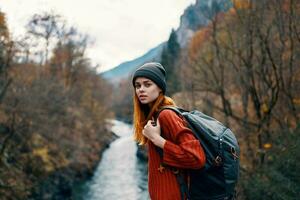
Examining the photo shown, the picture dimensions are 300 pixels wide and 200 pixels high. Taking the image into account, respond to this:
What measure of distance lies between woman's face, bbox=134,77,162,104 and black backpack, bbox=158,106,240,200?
28 cm

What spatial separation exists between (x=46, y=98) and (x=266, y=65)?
12.8 meters

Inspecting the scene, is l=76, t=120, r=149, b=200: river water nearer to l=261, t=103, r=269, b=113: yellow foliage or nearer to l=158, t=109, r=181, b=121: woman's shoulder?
l=261, t=103, r=269, b=113: yellow foliage

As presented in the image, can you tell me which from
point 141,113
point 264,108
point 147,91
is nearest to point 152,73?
point 147,91

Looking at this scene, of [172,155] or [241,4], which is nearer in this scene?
[172,155]

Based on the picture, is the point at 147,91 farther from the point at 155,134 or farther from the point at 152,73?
the point at 155,134

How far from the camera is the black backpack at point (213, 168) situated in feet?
8.27

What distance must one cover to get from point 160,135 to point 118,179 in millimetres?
27346

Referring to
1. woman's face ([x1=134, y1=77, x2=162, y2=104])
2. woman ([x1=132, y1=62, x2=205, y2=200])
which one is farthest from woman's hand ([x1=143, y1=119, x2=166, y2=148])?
woman's face ([x1=134, y1=77, x2=162, y2=104])

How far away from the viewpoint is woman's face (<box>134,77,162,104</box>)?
2787 mm

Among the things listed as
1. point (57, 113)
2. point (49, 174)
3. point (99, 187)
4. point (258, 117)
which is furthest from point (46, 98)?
point (258, 117)

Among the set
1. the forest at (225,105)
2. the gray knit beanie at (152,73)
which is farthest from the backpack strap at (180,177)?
the forest at (225,105)

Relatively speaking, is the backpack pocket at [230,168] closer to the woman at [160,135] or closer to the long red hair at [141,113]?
the woman at [160,135]

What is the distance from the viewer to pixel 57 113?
2512 centimetres

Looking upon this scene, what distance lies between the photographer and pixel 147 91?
2785 mm
